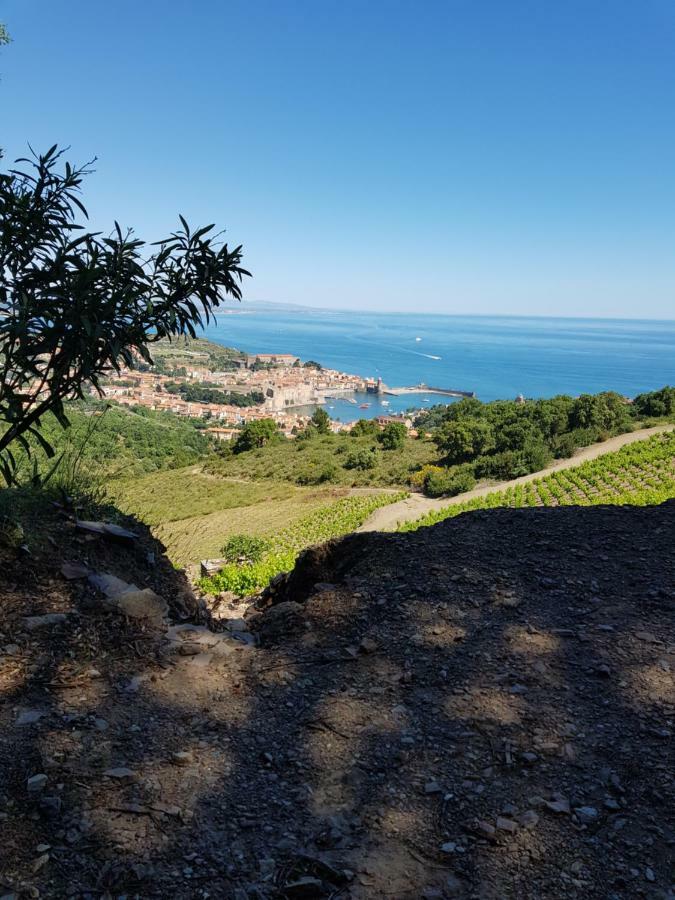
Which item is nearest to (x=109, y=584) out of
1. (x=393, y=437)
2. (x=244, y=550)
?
(x=244, y=550)

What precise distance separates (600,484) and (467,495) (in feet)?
22.1

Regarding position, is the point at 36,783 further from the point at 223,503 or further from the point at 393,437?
the point at 393,437

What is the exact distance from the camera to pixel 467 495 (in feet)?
81.4

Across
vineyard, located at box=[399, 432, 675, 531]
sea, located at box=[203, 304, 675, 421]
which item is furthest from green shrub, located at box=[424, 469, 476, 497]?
sea, located at box=[203, 304, 675, 421]

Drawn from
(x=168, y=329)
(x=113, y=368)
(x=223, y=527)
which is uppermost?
(x=168, y=329)

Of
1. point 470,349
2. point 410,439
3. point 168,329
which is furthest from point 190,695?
point 470,349

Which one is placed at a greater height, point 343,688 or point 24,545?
point 24,545

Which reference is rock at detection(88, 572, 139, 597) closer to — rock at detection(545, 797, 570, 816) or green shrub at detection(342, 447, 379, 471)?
rock at detection(545, 797, 570, 816)

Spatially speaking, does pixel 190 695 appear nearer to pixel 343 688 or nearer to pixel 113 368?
pixel 343 688

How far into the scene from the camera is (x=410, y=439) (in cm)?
4222

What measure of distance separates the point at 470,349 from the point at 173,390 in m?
112

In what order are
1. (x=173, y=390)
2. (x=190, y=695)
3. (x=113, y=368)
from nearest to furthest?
(x=190, y=695), (x=113, y=368), (x=173, y=390)

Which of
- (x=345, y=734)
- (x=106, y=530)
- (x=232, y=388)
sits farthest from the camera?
(x=232, y=388)

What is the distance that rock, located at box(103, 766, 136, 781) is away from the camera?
6.88 feet
